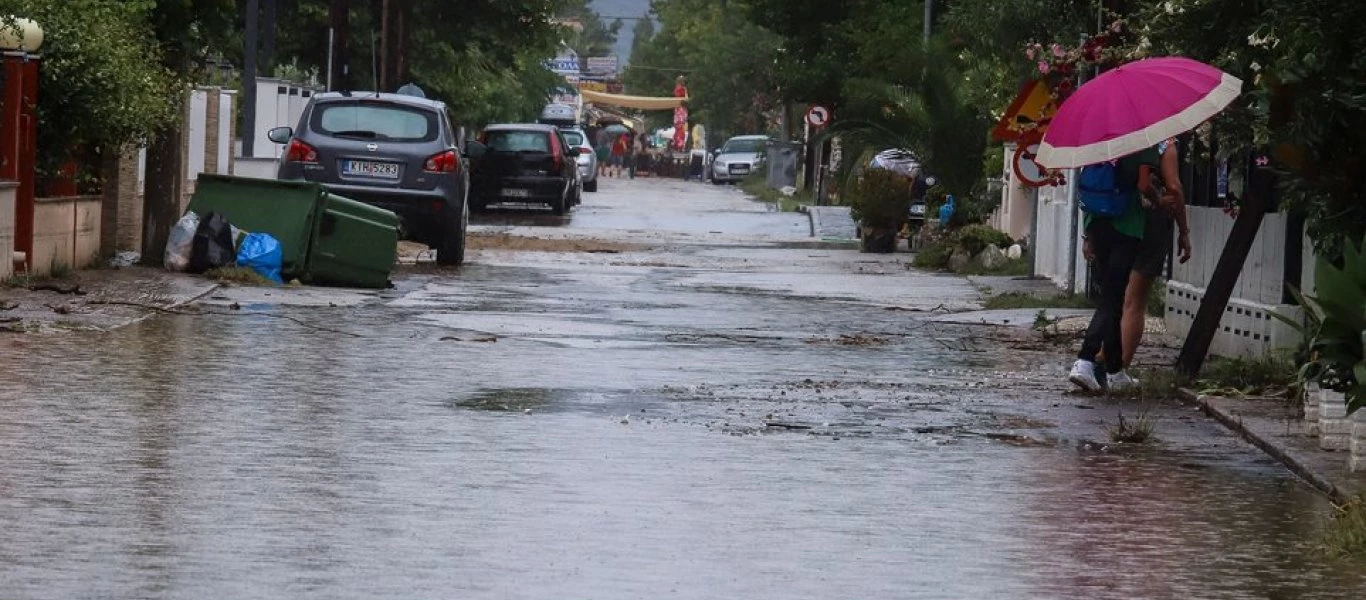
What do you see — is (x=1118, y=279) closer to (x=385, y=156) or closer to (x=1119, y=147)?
(x=1119, y=147)

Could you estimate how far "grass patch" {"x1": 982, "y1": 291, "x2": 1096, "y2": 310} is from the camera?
2075cm

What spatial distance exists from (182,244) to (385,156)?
414 cm

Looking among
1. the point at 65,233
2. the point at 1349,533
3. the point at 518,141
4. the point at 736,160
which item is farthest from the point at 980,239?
the point at 736,160

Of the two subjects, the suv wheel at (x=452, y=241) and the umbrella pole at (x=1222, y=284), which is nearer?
the umbrella pole at (x=1222, y=284)

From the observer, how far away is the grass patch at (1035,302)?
2075 cm

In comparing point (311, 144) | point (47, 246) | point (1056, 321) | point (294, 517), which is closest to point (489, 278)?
point (311, 144)

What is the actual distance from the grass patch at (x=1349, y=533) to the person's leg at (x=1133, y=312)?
516cm

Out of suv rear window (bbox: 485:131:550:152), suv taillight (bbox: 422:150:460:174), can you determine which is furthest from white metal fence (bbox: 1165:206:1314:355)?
suv rear window (bbox: 485:131:550:152)

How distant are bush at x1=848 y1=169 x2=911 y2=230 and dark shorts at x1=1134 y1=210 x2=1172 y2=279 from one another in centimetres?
1976

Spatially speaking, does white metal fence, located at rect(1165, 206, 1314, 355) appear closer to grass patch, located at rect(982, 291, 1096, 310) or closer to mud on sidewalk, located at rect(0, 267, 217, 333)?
grass patch, located at rect(982, 291, 1096, 310)

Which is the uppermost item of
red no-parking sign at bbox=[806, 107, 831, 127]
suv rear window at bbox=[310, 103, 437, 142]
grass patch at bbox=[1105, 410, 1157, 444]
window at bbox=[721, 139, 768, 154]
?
red no-parking sign at bbox=[806, 107, 831, 127]

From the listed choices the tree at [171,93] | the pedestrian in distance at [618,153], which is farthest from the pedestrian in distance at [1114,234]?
the pedestrian in distance at [618,153]

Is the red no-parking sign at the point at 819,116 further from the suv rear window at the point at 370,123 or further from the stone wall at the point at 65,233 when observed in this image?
the stone wall at the point at 65,233

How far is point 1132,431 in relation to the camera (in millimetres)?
11539
